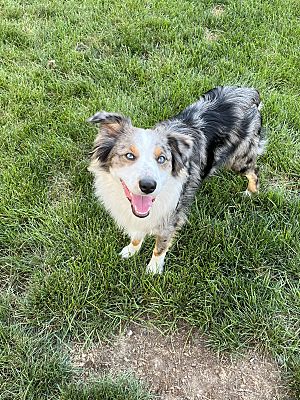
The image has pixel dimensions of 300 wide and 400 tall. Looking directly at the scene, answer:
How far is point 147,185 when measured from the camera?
246 centimetres

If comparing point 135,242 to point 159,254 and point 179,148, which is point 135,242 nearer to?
point 159,254

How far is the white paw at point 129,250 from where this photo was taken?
3123mm

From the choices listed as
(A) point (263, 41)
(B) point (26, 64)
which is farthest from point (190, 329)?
(A) point (263, 41)

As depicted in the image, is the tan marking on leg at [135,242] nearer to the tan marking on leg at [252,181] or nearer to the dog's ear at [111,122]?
the dog's ear at [111,122]

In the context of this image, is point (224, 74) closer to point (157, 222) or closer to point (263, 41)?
point (263, 41)

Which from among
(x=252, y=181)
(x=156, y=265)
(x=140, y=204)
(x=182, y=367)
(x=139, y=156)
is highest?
(x=139, y=156)

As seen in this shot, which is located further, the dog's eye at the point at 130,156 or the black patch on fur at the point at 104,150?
the black patch on fur at the point at 104,150

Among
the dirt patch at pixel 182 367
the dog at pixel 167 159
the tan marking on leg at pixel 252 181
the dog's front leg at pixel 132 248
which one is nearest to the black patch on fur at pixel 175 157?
the dog at pixel 167 159

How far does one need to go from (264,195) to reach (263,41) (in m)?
2.22

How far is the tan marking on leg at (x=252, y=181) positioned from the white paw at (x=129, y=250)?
106 centimetres

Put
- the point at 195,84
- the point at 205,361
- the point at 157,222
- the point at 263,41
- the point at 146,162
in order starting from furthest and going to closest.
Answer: the point at 263,41 < the point at 195,84 < the point at 157,222 < the point at 205,361 < the point at 146,162

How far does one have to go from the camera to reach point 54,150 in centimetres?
370

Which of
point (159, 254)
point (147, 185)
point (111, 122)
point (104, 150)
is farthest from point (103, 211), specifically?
point (147, 185)

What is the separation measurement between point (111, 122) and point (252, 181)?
4.46 ft
